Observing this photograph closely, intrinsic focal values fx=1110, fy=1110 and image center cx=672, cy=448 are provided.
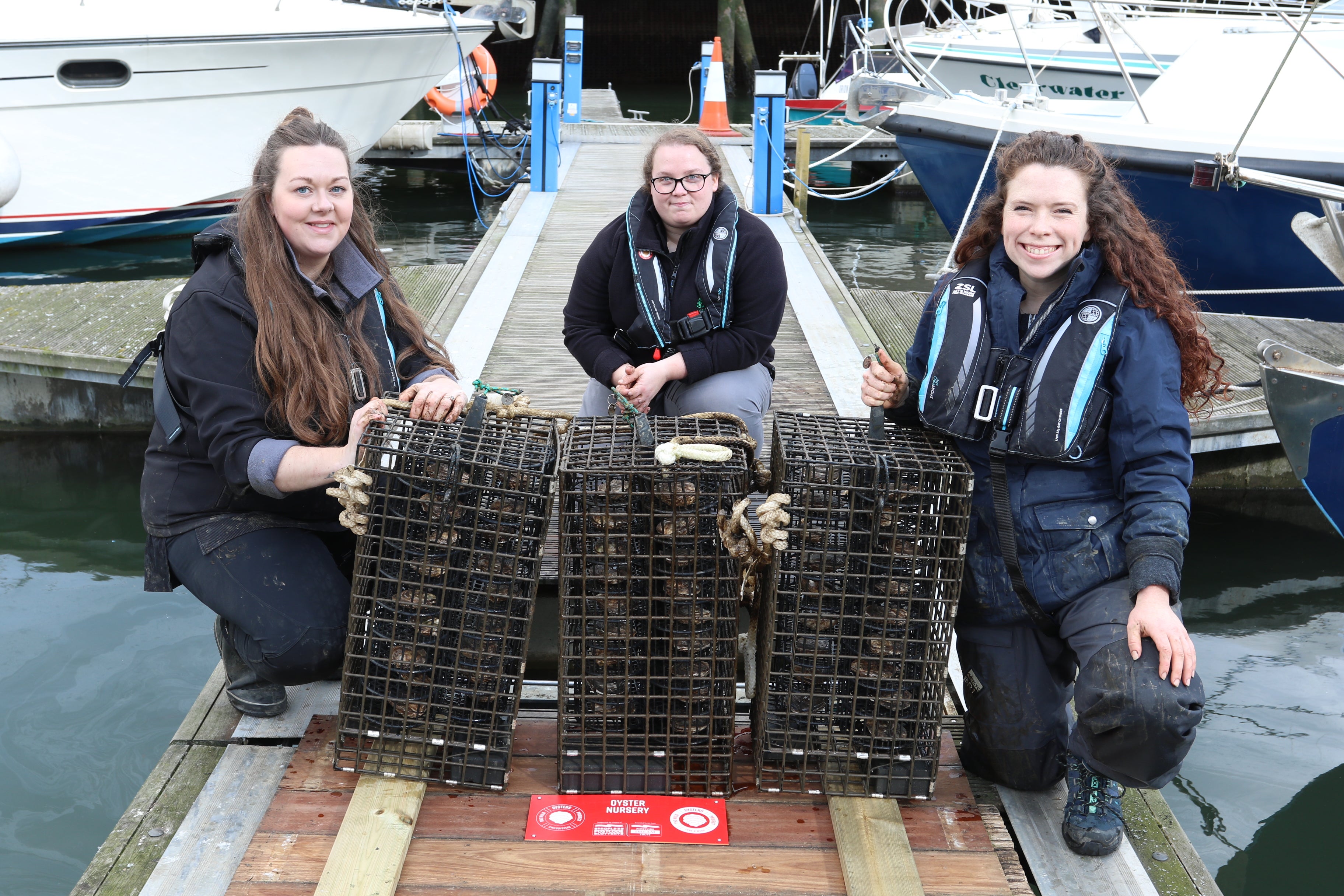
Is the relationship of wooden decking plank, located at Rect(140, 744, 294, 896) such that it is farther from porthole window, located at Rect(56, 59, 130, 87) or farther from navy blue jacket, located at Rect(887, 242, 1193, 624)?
porthole window, located at Rect(56, 59, 130, 87)

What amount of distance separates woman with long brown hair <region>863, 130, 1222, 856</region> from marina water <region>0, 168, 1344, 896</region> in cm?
42

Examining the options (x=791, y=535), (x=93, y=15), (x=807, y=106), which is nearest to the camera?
(x=791, y=535)

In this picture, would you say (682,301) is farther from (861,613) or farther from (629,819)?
(629,819)

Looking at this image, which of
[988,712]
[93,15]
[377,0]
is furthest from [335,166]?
[377,0]

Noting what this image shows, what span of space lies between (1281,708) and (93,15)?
8899 mm

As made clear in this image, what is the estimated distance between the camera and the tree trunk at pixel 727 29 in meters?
22.0

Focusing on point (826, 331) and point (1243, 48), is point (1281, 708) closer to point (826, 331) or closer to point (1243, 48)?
point (826, 331)

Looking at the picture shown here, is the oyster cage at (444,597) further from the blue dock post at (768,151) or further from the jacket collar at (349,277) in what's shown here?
the blue dock post at (768,151)

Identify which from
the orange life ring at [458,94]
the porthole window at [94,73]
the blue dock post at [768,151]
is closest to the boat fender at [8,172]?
the porthole window at [94,73]

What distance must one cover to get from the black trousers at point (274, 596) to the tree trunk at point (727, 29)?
20.9 meters

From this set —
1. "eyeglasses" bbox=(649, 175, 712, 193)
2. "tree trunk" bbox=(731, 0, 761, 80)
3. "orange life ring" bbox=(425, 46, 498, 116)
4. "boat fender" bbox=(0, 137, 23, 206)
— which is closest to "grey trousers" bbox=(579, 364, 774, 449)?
"eyeglasses" bbox=(649, 175, 712, 193)

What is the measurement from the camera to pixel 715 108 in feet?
38.4

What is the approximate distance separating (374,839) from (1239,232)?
592 cm

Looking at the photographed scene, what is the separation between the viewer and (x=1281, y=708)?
3928 millimetres
